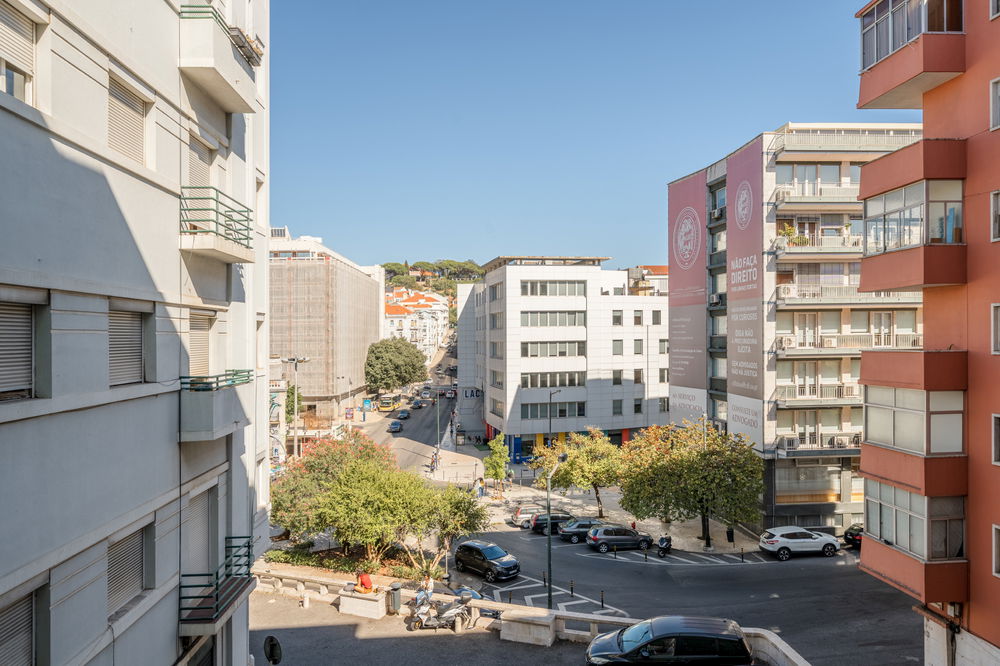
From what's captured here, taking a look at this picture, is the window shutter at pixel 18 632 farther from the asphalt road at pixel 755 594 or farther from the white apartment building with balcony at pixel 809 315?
the white apartment building with balcony at pixel 809 315

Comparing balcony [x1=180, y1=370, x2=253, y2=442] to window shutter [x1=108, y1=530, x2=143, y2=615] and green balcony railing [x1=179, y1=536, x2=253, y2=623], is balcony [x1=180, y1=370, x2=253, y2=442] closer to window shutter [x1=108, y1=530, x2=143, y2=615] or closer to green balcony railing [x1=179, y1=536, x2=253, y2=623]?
window shutter [x1=108, y1=530, x2=143, y2=615]

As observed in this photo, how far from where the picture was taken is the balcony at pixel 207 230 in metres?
10.4

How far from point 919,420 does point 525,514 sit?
28206 mm

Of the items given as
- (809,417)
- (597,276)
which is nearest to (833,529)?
(809,417)

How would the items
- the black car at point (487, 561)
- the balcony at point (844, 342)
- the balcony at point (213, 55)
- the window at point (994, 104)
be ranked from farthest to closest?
the balcony at point (844, 342), the black car at point (487, 561), the window at point (994, 104), the balcony at point (213, 55)

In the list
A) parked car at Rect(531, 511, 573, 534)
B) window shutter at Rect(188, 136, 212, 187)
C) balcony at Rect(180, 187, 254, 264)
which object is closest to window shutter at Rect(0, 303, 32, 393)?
balcony at Rect(180, 187, 254, 264)

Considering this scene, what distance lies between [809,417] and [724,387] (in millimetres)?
5423

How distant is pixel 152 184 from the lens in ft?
31.0

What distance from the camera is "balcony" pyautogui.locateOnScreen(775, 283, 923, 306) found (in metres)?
32.8

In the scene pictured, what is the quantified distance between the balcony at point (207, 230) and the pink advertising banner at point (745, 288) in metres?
29.4

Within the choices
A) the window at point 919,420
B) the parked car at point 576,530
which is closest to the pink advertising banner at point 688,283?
the parked car at point 576,530

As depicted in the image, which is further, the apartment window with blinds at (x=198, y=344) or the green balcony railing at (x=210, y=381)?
the apartment window with blinds at (x=198, y=344)

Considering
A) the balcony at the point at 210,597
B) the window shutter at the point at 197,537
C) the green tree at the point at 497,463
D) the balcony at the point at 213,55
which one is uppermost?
the balcony at the point at 213,55

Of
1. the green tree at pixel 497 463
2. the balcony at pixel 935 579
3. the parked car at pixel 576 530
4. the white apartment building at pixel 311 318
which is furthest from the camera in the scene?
the white apartment building at pixel 311 318
